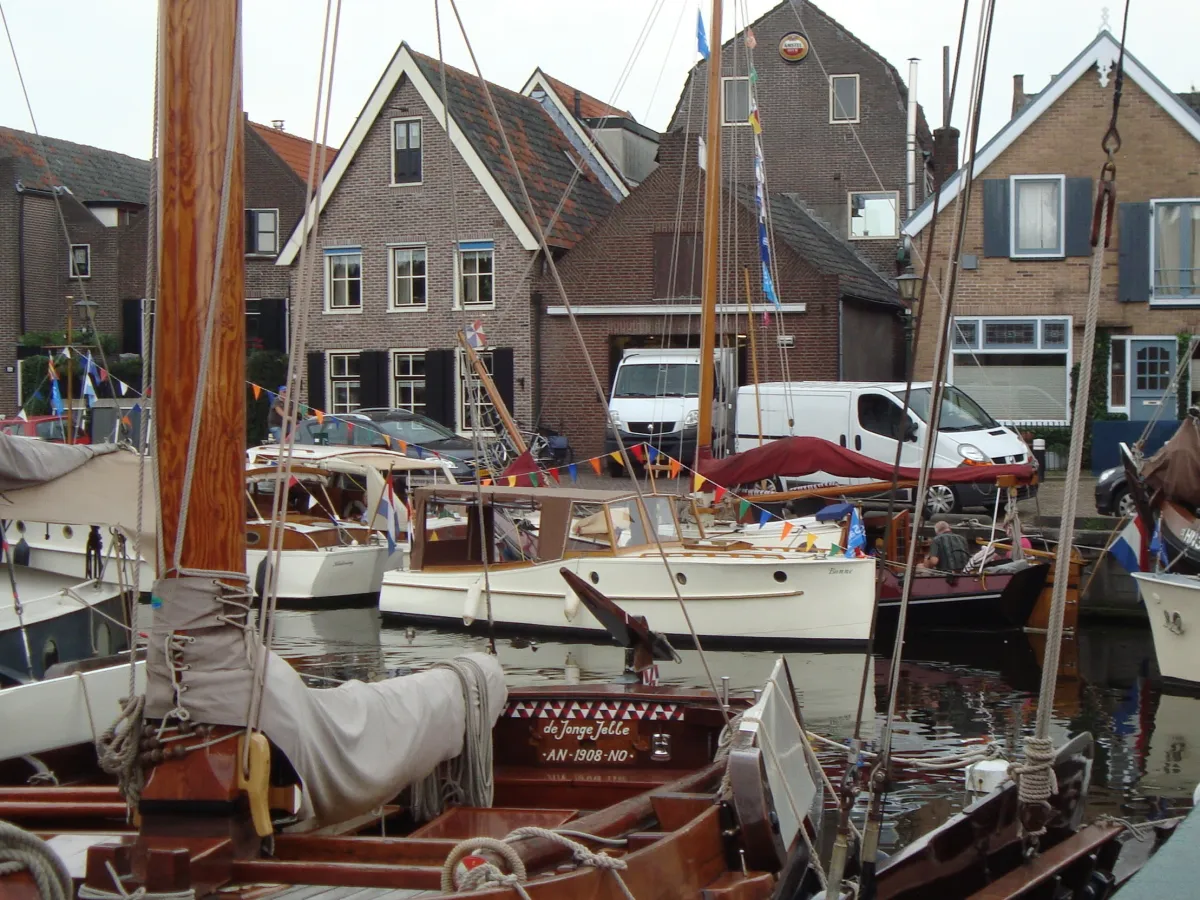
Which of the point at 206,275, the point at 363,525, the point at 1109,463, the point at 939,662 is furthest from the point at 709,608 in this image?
the point at 1109,463

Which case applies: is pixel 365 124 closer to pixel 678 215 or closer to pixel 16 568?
pixel 678 215

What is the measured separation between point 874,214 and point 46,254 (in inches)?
983

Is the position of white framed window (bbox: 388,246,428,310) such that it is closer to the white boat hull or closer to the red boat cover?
the red boat cover

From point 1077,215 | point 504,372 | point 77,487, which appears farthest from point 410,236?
point 77,487

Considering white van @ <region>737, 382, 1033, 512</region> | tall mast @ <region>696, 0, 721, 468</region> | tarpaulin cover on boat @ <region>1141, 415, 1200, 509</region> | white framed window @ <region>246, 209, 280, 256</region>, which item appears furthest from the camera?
white framed window @ <region>246, 209, 280, 256</region>

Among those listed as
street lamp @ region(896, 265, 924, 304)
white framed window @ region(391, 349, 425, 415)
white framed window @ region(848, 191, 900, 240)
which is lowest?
white framed window @ region(391, 349, 425, 415)

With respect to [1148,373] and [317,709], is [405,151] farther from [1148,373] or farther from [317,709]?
[317,709]

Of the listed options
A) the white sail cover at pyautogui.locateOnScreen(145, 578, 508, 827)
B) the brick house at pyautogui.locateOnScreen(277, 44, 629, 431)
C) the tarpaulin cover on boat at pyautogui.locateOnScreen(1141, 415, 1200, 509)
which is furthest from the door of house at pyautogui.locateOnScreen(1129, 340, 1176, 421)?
the white sail cover at pyautogui.locateOnScreen(145, 578, 508, 827)

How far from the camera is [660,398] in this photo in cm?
2684

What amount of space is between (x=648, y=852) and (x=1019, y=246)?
2560 cm

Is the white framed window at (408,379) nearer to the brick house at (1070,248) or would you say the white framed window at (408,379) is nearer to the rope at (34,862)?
the brick house at (1070,248)

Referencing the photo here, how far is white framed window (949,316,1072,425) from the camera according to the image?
91.1 ft

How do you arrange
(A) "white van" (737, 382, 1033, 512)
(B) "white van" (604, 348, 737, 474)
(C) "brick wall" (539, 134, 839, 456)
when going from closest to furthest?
1. (A) "white van" (737, 382, 1033, 512)
2. (B) "white van" (604, 348, 737, 474)
3. (C) "brick wall" (539, 134, 839, 456)

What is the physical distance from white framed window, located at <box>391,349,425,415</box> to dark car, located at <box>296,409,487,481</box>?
3.68m
